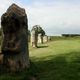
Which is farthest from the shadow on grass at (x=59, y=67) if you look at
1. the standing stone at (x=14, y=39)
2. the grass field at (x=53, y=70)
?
the standing stone at (x=14, y=39)

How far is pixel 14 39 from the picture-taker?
17.5 meters

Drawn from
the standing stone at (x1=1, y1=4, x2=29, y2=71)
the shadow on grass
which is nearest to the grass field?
the shadow on grass

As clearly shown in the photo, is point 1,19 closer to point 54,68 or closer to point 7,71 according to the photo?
point 7,71

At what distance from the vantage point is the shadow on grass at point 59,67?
16297mm

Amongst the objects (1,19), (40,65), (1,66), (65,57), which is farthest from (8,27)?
(65,57)

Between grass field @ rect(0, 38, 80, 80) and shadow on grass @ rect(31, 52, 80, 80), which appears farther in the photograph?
shadow on grass @ rect(31, 52, 80, 80)

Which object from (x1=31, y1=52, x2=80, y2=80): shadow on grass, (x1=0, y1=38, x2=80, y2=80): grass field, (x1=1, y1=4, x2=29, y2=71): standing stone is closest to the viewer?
(x1=0, y1=38, x2=80, y2=80): grass field

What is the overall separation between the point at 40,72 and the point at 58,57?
15.8 feet

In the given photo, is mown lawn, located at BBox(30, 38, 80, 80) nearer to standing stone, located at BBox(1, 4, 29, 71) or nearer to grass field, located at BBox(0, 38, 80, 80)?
grass field, located at BBox(0, 38, 80, 80)

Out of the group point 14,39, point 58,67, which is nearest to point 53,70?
point 58,67

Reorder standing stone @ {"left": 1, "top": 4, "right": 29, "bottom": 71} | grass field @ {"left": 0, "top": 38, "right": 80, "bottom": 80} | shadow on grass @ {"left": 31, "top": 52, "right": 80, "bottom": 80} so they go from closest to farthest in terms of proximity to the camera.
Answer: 1. grass field @ {"left": 0, "top": 38, "right": 80, "bottom": 80}
2. shadow on grass @ {"left": 31, "top": 52, "right": 80, "bottom": 80}
3. standing stone @ {"left": 1, "top": 4, "right": 29, "bottom": 71}

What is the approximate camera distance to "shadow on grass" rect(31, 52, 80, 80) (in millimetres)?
16297

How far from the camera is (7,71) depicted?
17.3m

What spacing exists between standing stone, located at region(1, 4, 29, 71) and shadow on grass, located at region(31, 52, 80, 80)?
1.15m
